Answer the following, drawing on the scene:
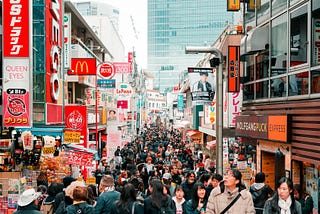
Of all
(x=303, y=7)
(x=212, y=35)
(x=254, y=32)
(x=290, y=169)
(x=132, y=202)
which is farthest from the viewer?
(x=212, y=35)

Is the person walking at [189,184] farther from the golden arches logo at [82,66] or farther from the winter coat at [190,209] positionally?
the golden arches logo at [82,66]

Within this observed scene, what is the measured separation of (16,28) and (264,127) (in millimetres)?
7767

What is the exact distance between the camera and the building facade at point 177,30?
17362 centimetres

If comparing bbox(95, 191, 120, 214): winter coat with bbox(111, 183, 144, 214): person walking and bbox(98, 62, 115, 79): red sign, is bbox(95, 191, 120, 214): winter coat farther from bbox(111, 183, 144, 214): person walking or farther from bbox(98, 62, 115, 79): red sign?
bbox(98, 62, 115, 79): red sign

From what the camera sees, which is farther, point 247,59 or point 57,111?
point 57,111

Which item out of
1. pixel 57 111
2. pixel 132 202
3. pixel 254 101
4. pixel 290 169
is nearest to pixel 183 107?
pixel 57 111

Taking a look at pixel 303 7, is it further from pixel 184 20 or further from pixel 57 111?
pixel 184 20

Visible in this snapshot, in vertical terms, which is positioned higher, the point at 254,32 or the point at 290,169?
the point at 254,32

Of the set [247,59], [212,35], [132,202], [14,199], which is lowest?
[14,199]

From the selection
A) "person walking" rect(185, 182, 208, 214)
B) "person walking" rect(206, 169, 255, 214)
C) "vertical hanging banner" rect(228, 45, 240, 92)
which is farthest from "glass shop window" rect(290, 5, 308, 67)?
"person walking" rect(206, 169, 255, 214)

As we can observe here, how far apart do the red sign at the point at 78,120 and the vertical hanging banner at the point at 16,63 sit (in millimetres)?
4954

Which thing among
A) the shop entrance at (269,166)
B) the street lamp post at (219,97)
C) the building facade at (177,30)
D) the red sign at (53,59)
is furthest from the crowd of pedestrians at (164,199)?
the building facade at (177,30)

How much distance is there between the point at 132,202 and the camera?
7.48m

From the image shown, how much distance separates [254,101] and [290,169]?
406 centimetres
